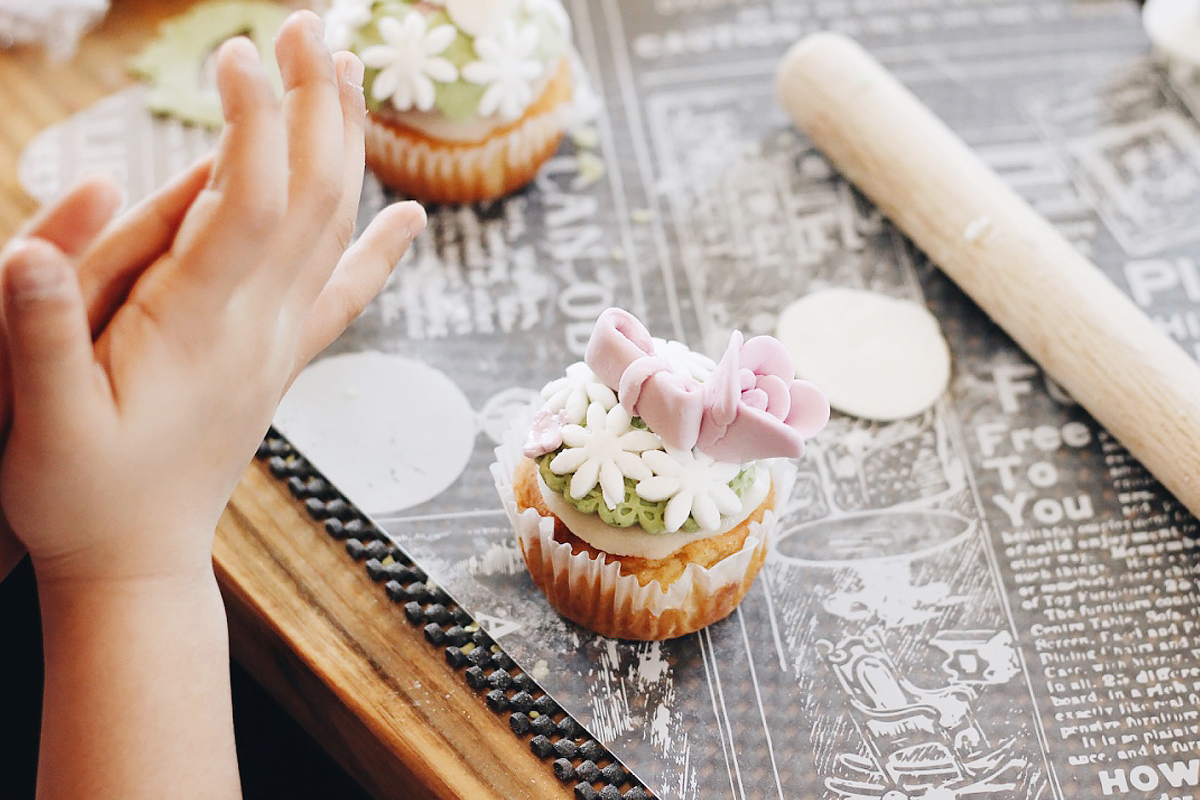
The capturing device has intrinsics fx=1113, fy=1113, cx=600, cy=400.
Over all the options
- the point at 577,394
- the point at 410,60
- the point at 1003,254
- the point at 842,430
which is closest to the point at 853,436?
the point at 842,430

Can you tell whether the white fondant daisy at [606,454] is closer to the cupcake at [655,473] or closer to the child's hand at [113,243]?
the cupcake at [655,473]

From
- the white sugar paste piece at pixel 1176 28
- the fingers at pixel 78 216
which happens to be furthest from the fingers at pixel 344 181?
the white sugar paste piece at pixel 1176 28

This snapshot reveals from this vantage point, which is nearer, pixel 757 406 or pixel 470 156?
pixel 757 406

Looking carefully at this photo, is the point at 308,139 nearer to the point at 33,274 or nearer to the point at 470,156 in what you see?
the point at 33,274

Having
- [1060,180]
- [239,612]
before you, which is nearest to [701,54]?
[1060,180]

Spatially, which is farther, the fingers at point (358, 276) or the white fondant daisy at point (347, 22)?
the white fondant daisy at point (347, 22)

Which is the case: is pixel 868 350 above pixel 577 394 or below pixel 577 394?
below

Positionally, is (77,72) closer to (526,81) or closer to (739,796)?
(526,81)
